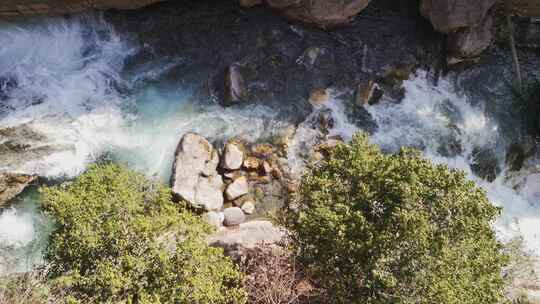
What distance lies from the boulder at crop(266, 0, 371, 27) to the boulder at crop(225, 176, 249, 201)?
5.02 metres

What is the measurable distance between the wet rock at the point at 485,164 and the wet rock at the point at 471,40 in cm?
293

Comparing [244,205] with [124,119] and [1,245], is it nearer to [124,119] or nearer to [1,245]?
[124,119]

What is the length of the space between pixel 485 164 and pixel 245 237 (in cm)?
743

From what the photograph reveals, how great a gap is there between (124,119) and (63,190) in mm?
3911

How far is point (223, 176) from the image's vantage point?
478 inches

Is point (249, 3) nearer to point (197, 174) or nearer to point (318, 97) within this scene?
point (318, 97)

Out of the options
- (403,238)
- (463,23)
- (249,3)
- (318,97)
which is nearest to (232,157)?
(318,97)

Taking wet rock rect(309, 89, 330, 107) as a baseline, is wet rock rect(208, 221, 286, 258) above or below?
below

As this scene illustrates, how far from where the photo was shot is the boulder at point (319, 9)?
1309 cm

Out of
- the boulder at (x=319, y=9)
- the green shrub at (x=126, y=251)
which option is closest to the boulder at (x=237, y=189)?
the green shrub at (x=126, y=251)

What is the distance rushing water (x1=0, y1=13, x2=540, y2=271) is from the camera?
456 inches

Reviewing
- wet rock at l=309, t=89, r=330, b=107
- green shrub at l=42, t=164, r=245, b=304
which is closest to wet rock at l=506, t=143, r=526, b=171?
wet rock at l=309, t=89, r=330, b=107

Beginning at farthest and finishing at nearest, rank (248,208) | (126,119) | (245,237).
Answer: (126,119) < (248,208) < (245,237)

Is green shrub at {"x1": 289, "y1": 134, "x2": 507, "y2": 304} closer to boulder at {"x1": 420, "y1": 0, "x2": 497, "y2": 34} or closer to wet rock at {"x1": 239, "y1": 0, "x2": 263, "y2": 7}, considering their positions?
boulder at {"x1": 420, "y1": 0, "x2": 497, "y2": 34}
